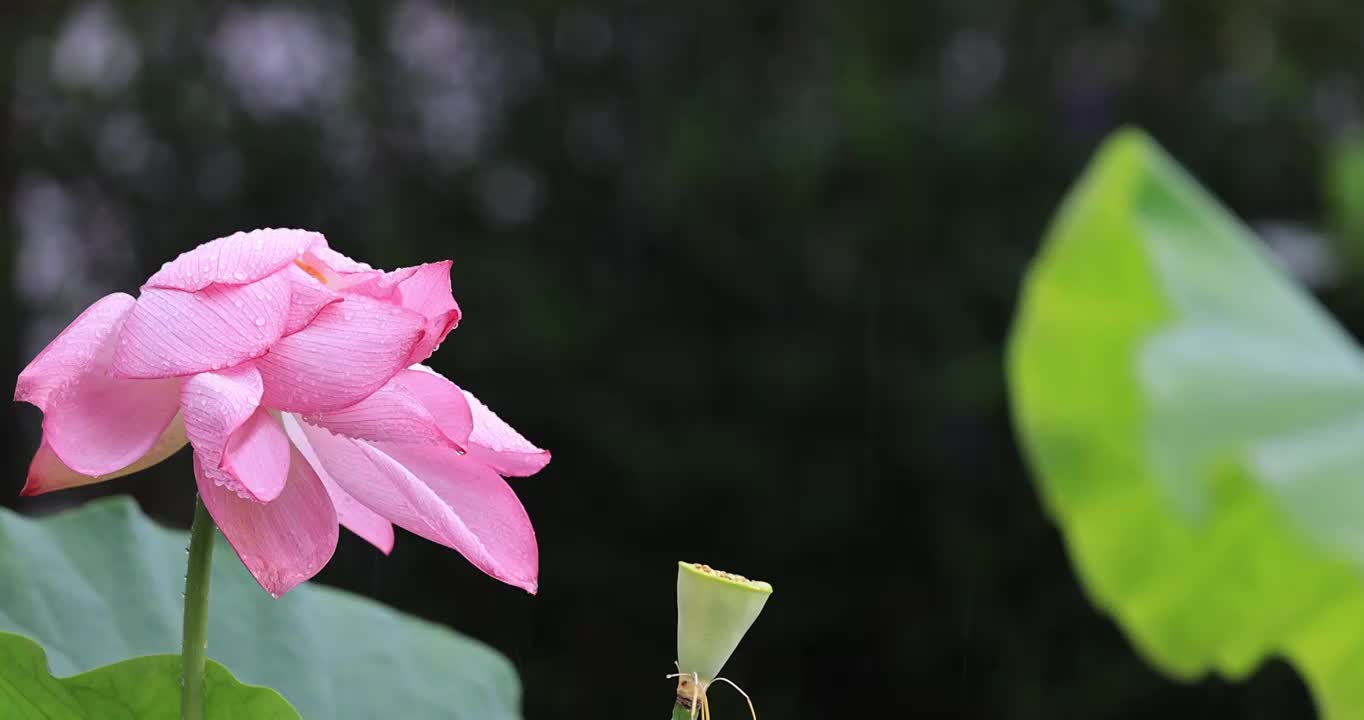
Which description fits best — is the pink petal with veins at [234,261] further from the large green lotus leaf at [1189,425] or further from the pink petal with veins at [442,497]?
the large green lotus leaf at [1189,425]

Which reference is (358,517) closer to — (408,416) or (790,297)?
(408,416)

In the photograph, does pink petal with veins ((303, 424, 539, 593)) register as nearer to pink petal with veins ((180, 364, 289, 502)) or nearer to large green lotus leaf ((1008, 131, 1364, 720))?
pink petal with veins ((180, 364, 289, 502))

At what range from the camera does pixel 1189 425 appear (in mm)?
421

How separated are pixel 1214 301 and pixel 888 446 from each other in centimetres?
184

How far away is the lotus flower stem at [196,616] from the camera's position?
0.87ft

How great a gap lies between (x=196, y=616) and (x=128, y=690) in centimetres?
7

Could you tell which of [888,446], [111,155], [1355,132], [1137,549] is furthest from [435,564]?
[1137,549]

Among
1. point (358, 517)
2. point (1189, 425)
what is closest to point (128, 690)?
point (358, 517)

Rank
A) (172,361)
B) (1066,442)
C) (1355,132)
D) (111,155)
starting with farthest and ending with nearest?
(111,155), (1355,132), (1066,442), (172,361)

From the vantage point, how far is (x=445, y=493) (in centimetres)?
28

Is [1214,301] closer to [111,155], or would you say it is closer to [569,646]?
[569,646]

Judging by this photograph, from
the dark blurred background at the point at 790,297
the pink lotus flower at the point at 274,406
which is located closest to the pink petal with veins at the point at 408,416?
the pink lotus flower at the point at 274,406

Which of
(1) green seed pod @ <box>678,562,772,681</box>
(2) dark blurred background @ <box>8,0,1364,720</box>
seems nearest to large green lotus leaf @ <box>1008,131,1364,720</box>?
(1) green seed pod @ <box>678,562,772,681</box>

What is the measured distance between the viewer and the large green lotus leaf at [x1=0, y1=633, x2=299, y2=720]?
32 cm
